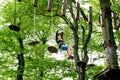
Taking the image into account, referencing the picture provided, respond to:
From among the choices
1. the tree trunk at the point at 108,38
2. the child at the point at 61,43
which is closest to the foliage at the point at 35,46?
the child at the point at 61,43

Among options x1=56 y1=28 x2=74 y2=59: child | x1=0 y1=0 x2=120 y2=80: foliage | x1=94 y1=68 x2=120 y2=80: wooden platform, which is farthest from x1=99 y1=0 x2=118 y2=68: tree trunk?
x1=0 y1=0 x2=120 y2=80: foliage

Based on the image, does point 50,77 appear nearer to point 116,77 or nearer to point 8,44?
point 8,44

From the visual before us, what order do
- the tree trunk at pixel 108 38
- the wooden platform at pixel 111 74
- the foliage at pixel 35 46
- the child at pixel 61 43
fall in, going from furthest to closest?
the foliage at pixel 35 46 → the child at pixel 61 43 → the tree trunk at pixel 108 38 → the wooden platform at pixel 111 74

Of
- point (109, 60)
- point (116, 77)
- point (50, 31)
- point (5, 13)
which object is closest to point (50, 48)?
point (109, 60)

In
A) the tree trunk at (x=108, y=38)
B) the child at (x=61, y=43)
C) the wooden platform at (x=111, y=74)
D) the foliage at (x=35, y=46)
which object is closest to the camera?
the wooden platform at (x=111, y=74)

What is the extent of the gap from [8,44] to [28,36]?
236 cm

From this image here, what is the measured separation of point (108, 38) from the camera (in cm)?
834

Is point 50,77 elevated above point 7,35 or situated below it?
below

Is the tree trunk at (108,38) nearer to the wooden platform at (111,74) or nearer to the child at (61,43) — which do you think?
the wooden platform at (111,74)

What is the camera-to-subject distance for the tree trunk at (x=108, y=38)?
26.0ft

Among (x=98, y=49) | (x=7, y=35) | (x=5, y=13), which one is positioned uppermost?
(x=5, y=13)

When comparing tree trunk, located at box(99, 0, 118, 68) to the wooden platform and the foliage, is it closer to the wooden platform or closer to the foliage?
the wooden platform

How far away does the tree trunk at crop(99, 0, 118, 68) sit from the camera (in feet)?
26.0

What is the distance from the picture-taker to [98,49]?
18031mm
